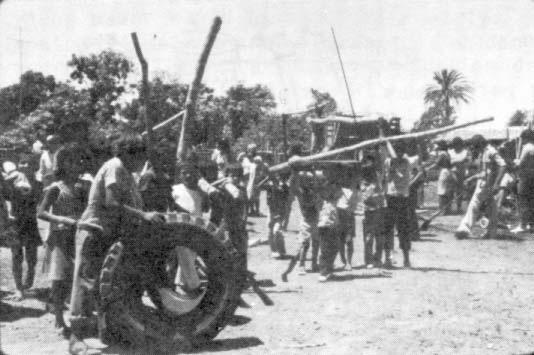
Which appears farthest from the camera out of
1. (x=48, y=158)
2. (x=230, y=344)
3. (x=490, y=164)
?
(x=490, y=164)

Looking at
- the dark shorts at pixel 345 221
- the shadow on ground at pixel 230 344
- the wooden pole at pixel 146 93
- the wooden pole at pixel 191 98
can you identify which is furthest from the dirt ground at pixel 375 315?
the wooden pole at pixel 146 93

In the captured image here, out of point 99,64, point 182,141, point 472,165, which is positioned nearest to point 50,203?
point 182,141

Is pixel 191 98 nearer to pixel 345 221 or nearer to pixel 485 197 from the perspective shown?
pixel 345 221

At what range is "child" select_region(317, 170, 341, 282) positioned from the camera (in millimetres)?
8492

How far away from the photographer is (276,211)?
10.5m

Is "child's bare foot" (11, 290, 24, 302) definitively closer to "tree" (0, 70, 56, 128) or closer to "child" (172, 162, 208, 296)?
"child" (172, 162, 208, 296)

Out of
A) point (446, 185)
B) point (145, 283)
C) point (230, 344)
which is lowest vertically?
point (230, 344)

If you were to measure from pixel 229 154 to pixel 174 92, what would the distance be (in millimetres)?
1774

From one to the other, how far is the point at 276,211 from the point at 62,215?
508cm

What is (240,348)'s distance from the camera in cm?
553

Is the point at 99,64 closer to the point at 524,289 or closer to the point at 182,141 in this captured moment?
the point at 182,141

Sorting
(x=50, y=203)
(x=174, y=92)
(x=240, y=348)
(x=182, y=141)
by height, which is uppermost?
(x=174, y=92)

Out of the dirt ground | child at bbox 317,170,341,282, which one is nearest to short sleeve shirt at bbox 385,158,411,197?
child at bbox 317,170,341,282

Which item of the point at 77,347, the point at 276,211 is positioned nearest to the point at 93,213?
the point at 77,347
